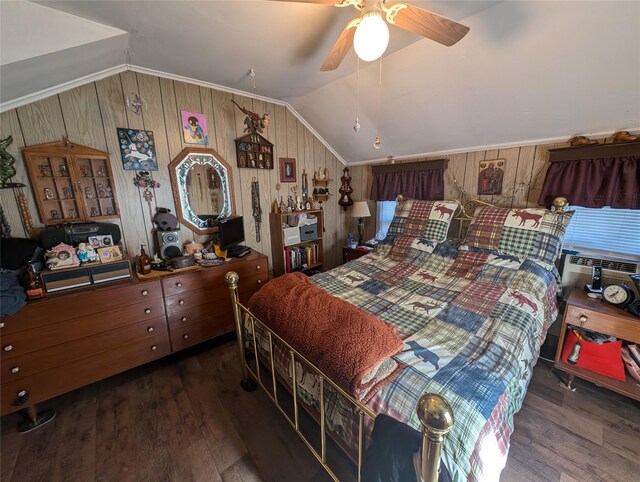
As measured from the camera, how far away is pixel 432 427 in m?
0.60

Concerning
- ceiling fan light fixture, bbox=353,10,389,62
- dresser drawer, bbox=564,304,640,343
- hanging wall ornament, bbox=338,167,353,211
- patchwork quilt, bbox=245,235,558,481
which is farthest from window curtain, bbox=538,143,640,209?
hanging wall ornament, bbox=338,167,353,211

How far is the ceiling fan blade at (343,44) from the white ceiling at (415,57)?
28cm

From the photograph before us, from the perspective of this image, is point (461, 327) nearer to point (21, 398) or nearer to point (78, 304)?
point (78, 304)

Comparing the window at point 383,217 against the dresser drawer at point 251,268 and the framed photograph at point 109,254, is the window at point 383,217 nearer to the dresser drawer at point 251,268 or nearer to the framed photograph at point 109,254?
the dresser drawer at point 251,268

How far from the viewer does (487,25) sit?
1.56 metres

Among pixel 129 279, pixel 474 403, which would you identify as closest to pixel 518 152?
pixel 474 403

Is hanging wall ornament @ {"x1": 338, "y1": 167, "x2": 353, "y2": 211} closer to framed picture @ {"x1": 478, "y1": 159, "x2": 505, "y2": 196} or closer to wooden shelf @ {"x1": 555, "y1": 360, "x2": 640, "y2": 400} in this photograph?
framed picture @ {"x1": 478, "y1": 159, "x2": 505, "y2": 196}

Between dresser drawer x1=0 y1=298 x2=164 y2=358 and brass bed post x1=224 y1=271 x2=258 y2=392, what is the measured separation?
72 centimetres

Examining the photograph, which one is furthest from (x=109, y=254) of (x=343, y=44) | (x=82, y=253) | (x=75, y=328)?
(x=343, y=44)

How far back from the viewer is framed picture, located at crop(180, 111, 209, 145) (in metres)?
2.32

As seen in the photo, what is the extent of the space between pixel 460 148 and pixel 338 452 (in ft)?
9.28

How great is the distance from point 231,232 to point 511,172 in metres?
2.78

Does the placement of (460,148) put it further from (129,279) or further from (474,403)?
(129,279)

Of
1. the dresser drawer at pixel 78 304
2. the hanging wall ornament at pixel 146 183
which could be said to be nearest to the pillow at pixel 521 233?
the dresser drawer at pixel 78 304
